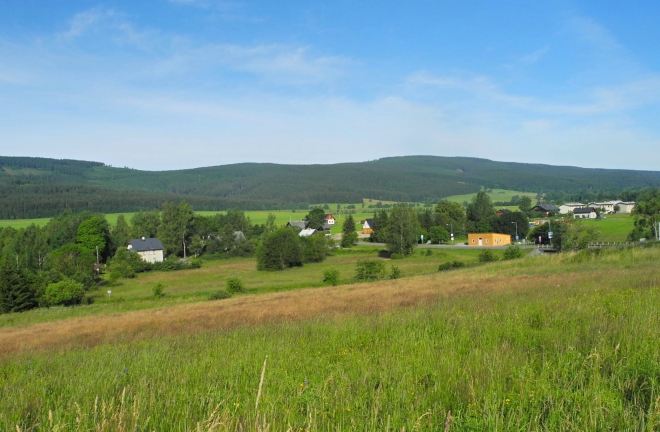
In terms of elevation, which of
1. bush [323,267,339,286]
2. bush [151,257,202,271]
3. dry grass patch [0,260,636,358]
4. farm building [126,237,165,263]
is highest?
dry grass patch [0,260,636,358]

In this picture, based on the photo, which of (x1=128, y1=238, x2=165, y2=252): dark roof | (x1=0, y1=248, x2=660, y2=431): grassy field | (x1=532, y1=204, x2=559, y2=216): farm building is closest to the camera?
(x1=0, y1=248, x2=660, y2=431): grassy field

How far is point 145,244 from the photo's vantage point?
86.4 meters

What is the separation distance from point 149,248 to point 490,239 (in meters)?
60.6

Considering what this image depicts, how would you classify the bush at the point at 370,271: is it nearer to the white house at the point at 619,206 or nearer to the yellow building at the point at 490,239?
the yellow building at the point at 490,239

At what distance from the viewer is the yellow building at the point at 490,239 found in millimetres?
87062

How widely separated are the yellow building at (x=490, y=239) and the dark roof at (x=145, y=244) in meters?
56.6

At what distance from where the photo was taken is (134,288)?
199 feet

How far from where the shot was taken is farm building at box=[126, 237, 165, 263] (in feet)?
278

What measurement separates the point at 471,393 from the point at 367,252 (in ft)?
272

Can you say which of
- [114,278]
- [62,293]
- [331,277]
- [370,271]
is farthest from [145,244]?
[370,271]

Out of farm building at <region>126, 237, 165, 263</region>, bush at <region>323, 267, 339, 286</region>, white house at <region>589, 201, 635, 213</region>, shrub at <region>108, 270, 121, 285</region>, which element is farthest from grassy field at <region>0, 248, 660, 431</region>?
white house at <region>589, 201, 635, 213</region>

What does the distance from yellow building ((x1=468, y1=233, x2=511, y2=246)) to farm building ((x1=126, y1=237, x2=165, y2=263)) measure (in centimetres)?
5620

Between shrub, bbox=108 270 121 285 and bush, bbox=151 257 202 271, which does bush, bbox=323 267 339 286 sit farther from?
bush, bbox=151 257 202 271

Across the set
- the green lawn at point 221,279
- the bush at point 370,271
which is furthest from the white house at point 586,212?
the bush at point 370,271
